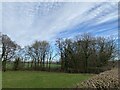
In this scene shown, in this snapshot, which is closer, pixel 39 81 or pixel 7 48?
pixel 39 81

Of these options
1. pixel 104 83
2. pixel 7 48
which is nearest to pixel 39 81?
pixel 104 83

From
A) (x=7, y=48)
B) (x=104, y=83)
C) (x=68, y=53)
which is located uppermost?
(x=7, y=48)

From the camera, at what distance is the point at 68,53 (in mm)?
34781

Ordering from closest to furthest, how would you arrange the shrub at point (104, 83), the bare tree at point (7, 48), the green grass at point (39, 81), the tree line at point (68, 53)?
the shrub at point (104, 83) < the green grass at point (39, 81) < the bare tree at point (7, 48) < the tree line at point (68, 53)

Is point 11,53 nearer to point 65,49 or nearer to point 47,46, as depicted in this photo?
point 47,46

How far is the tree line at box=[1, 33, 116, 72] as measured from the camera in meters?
33.4

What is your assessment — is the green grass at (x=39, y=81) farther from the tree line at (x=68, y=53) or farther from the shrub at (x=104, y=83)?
the tree line at (x=68, y=53)

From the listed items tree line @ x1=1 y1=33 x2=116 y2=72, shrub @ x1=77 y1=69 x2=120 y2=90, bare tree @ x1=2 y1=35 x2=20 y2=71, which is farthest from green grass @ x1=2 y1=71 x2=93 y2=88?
tree line @ x1=1 y1=33 x2=116 y2=72

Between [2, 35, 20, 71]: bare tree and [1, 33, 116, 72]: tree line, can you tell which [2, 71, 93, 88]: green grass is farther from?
[1, 33, 116, 72]: tree line

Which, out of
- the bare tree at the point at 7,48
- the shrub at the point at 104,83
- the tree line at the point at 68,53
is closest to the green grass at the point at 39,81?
the shrub at the point at 104,83

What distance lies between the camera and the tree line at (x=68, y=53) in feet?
Result: 110

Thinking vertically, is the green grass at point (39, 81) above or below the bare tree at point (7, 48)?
below

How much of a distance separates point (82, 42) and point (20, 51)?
1076cm

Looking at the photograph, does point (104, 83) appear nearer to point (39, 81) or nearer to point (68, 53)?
point (39, 81)
